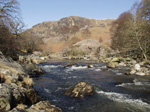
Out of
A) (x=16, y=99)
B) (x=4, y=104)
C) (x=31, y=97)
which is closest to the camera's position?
(x=4, y=104)

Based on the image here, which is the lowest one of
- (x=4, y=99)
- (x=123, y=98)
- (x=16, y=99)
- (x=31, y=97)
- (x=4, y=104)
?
(x=123, y=98)

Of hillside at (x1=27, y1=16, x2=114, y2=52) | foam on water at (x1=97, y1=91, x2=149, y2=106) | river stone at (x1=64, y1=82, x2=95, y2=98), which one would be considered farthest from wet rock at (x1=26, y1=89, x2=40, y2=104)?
hillside at (x1=27, y1=16, x2=114, y2=52)

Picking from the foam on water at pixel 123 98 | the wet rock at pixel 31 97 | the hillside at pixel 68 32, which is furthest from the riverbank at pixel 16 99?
the hillside at pixel 68 32

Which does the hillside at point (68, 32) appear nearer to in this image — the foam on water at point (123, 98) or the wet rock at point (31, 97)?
the foam on water at point (123, 98)

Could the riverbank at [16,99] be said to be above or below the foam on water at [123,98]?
above

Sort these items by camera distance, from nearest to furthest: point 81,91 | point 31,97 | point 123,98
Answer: point 31,97 → point 123,98 → point 81,91

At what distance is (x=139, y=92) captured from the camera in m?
7.19

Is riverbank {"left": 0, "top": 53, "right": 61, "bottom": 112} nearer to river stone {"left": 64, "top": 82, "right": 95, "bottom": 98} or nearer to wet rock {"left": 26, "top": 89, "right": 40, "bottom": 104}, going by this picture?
wet rock {"left": 26, "top": 89, "right": 40, "bottom": 104}

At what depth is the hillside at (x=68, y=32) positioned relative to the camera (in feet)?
216

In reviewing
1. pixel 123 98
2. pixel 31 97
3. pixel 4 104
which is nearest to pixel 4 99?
pixel 4 104

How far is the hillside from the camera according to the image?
65.7 m

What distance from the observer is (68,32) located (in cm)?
7869

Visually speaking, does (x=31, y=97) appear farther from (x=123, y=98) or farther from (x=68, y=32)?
(x=68, y=32)

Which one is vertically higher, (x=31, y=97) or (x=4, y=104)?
(x=4, y=104)
